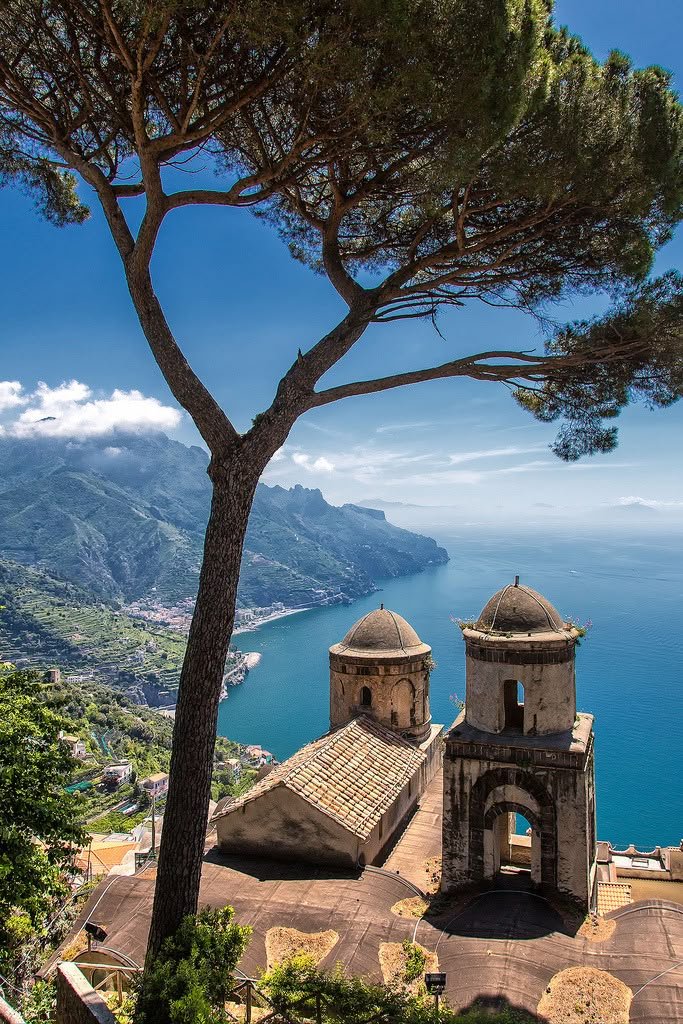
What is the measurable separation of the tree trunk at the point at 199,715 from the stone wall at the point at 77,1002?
465mm

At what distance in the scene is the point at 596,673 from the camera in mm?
58594

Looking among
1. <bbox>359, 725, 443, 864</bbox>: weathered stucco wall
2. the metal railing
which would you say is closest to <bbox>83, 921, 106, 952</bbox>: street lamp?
the metal railing

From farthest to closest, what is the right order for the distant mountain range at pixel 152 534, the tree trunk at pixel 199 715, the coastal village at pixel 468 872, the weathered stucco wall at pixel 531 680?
the distant mountain range at pixel 152 534
the weathered stucco wall at pixel 531 680
the coastal village at pixel 468 872
the tree trunk at pixel 199 715

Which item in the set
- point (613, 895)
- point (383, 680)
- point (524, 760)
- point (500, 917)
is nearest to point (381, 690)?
point (383, 680)

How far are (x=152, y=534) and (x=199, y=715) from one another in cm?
14634

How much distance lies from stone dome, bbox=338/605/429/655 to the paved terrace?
524 cm

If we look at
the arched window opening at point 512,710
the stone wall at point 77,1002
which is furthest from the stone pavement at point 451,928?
the arched window opening at point 512,710

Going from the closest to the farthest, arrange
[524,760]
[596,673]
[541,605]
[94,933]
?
1. [94,933]
2. [524,760]
3. [541,605]
4. [596,673]

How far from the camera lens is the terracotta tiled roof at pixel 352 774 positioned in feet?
33.8

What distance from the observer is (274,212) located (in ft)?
29.1

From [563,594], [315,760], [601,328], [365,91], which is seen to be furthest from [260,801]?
[563,594]

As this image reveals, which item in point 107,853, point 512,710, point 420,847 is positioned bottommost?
point 107,853

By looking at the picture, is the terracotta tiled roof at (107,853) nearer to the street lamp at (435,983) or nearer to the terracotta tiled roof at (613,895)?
the terracotta tiled roof at (613,895)

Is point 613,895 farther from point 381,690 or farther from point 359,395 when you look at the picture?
point 359,395
